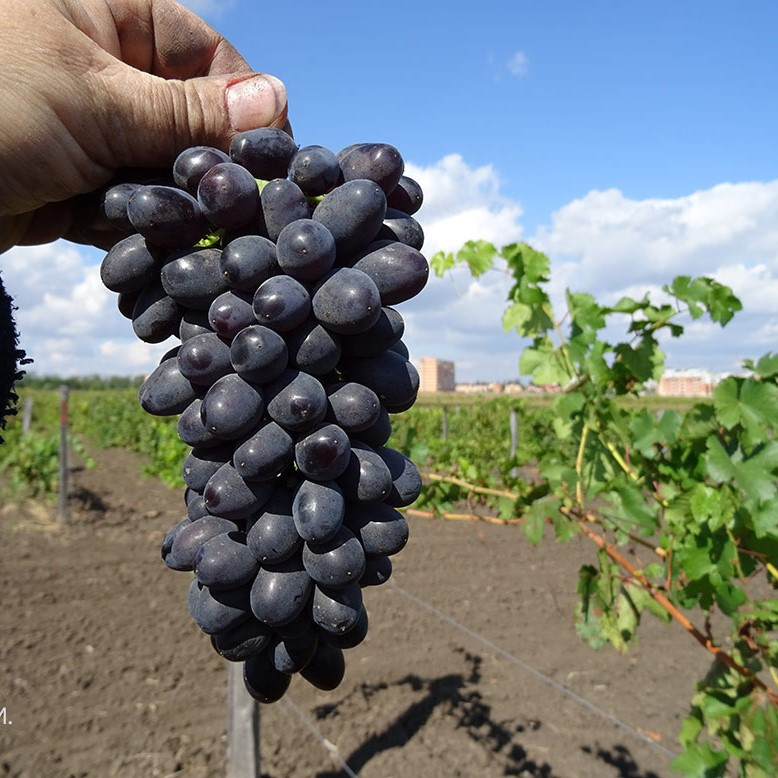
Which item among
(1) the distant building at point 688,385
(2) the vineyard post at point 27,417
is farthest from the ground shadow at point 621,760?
(1) the distant building at point 688,385

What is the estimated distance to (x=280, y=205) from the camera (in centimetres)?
93

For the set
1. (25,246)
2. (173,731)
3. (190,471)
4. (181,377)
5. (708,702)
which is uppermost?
(25,246)

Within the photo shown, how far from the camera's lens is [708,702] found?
2236 mm

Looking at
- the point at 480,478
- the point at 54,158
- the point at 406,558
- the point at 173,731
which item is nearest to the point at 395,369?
the point at 54,158

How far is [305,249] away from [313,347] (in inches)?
A: 5.5

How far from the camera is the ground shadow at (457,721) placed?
3.96 meters

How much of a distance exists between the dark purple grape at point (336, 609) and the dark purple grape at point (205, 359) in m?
0.35

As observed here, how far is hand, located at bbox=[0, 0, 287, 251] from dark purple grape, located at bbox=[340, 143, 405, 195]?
32 centimetres

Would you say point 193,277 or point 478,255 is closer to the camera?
point 193,277

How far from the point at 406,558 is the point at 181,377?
7.33 m

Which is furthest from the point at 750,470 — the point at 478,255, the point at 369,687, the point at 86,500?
the point at 86,500

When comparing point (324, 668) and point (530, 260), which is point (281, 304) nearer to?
point (324, 668)

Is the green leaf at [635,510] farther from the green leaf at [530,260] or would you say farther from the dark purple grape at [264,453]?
the dark purple grape at [264,453]

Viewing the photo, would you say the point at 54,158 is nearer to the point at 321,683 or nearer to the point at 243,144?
the point at 243,144
